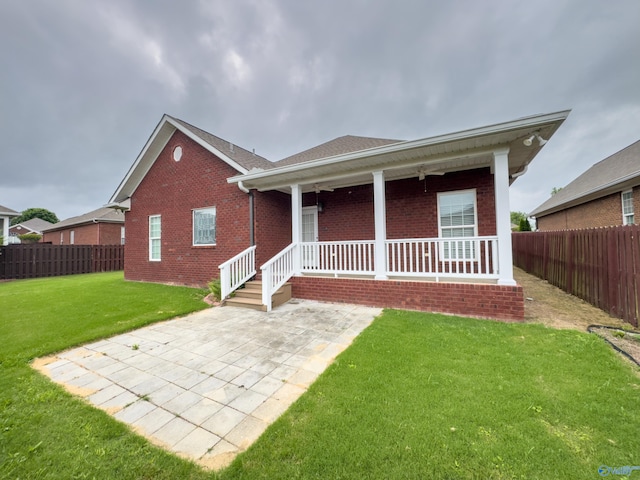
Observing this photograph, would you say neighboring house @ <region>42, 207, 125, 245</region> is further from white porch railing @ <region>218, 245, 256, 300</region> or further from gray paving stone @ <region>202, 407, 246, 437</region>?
gray paving stone @ <region>202, 407, 246, 437</region>

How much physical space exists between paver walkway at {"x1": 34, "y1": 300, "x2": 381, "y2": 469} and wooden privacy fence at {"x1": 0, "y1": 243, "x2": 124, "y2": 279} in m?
14.5

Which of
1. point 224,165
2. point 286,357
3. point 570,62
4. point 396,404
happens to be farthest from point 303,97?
point 396,404

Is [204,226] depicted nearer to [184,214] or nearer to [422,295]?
[184,214]

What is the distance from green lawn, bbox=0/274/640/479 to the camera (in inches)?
69.4

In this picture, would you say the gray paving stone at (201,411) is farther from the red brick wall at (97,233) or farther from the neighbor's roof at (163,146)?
the red brick wall at (97,233)

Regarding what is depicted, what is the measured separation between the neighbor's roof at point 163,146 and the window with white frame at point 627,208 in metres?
13.7

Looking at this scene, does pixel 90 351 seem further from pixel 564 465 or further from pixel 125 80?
pixel 125 80

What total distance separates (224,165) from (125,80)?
9.02 metres

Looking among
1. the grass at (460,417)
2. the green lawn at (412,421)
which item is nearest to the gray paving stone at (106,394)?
the green lawn at (412,421)

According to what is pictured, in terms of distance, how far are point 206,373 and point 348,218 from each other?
618cm

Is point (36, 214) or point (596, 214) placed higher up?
point (36, 214)

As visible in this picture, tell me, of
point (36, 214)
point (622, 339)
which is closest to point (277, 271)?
point (622, 339)

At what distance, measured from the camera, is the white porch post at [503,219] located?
4985 mm

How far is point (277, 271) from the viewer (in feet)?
22.1
